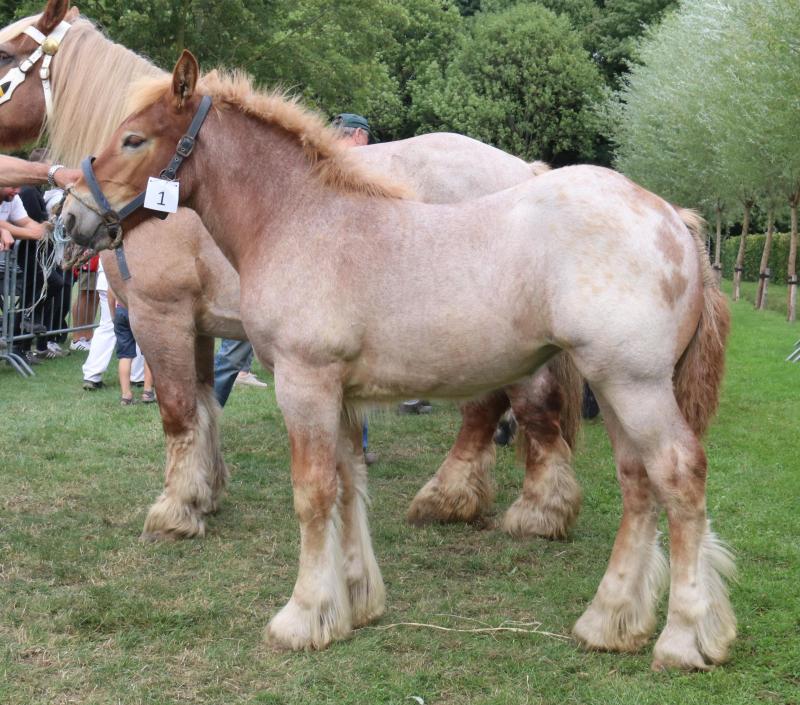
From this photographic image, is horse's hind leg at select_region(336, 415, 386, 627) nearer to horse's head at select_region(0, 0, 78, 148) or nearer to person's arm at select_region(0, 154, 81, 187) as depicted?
person's arm at select_region(0, 154, 81, 187)

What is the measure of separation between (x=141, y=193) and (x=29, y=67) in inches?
86.2

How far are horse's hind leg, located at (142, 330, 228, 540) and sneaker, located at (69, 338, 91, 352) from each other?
8.59 m

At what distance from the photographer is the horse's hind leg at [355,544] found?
3938mm

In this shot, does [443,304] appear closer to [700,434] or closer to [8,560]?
[700,434]

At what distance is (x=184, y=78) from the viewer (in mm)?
3543

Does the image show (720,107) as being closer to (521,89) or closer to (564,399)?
(564,399)

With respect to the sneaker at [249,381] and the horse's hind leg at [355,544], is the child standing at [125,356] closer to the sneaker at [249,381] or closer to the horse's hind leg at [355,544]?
the sneaker at [249,381]

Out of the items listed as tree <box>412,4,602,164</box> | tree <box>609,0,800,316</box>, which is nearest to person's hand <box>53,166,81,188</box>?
tree <box>609,0,800,316</box>

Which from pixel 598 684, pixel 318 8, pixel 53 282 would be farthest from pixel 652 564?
pixel 318 8

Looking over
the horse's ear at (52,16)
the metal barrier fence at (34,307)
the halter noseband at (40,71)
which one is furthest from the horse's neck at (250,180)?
the metal barrier fence at (34,307)

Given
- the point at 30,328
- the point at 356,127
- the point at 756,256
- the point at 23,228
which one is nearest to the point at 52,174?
the point at 356,127

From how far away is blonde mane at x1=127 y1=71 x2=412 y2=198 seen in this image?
3715 millimetres

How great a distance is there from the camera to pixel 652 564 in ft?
12.0

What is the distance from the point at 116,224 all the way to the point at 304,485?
1.31m
